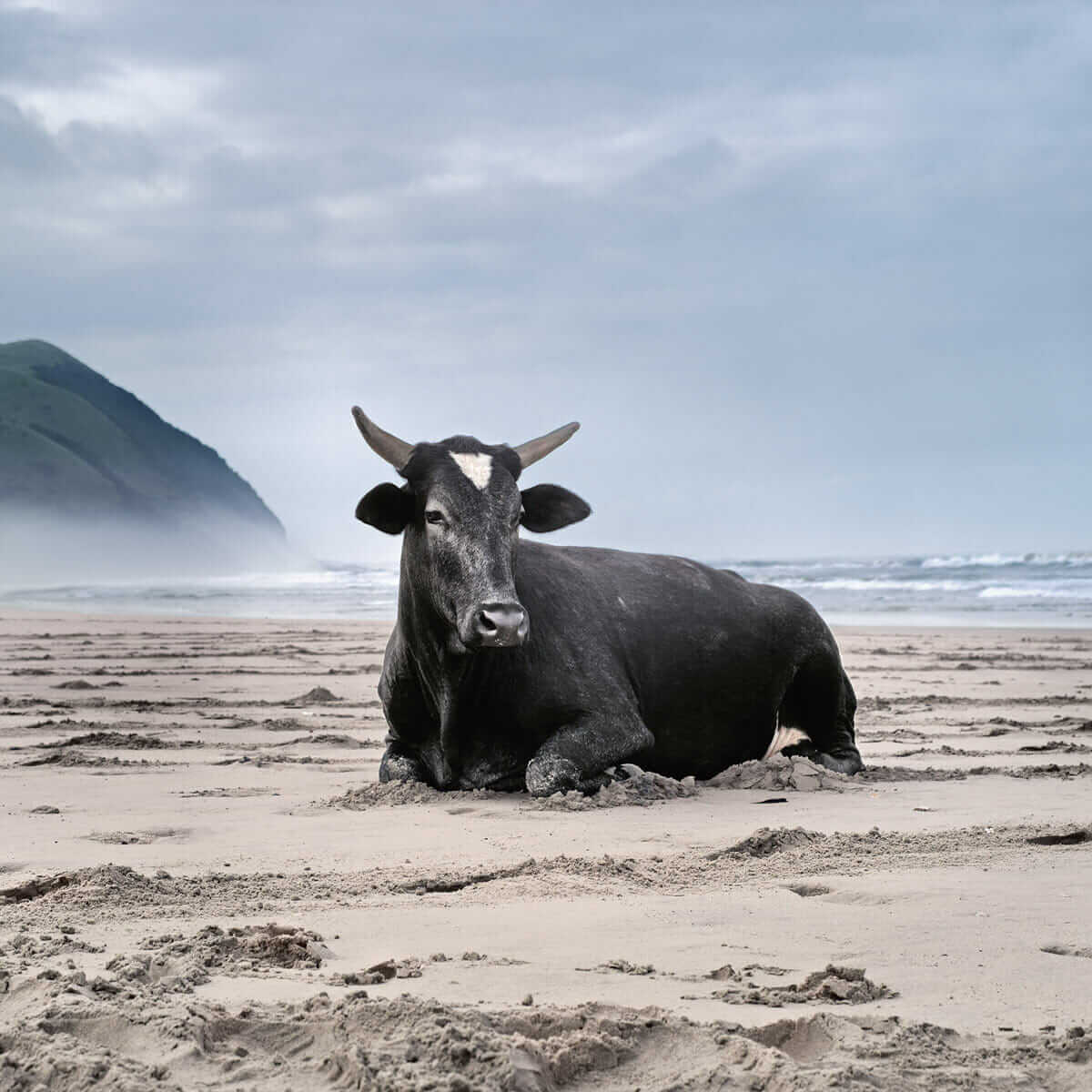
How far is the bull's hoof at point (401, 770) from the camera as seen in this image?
7.16 meters

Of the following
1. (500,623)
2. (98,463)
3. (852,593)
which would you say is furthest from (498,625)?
(98,463)

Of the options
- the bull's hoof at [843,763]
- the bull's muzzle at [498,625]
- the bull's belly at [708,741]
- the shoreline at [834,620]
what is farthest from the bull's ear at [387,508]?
the shoreline at [834,620]

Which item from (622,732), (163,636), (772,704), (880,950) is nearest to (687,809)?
(622,732)

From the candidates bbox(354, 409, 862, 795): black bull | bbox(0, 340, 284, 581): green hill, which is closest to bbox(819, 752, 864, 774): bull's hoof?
bbox(354, 409, 862, 795): black bull

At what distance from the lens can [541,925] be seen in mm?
4012

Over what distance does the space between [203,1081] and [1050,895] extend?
2.84m

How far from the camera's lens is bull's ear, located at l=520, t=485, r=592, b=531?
7.44 meters

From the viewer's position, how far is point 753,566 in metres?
52.3

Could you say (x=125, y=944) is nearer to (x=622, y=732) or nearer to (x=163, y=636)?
(x=622, y=732)

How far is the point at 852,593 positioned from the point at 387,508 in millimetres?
30411

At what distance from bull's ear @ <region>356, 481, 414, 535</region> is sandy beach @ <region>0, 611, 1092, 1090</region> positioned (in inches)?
53.5

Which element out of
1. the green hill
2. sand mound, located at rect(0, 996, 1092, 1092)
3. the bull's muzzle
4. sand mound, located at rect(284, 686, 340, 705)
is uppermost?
the green hill

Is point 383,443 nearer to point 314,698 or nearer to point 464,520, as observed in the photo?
point 464,520

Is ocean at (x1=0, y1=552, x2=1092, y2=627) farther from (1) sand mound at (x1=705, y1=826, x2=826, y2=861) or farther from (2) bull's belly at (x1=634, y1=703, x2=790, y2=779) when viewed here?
(1) sand mound at (x1=705, y1=826, x2=826, y2=861)
